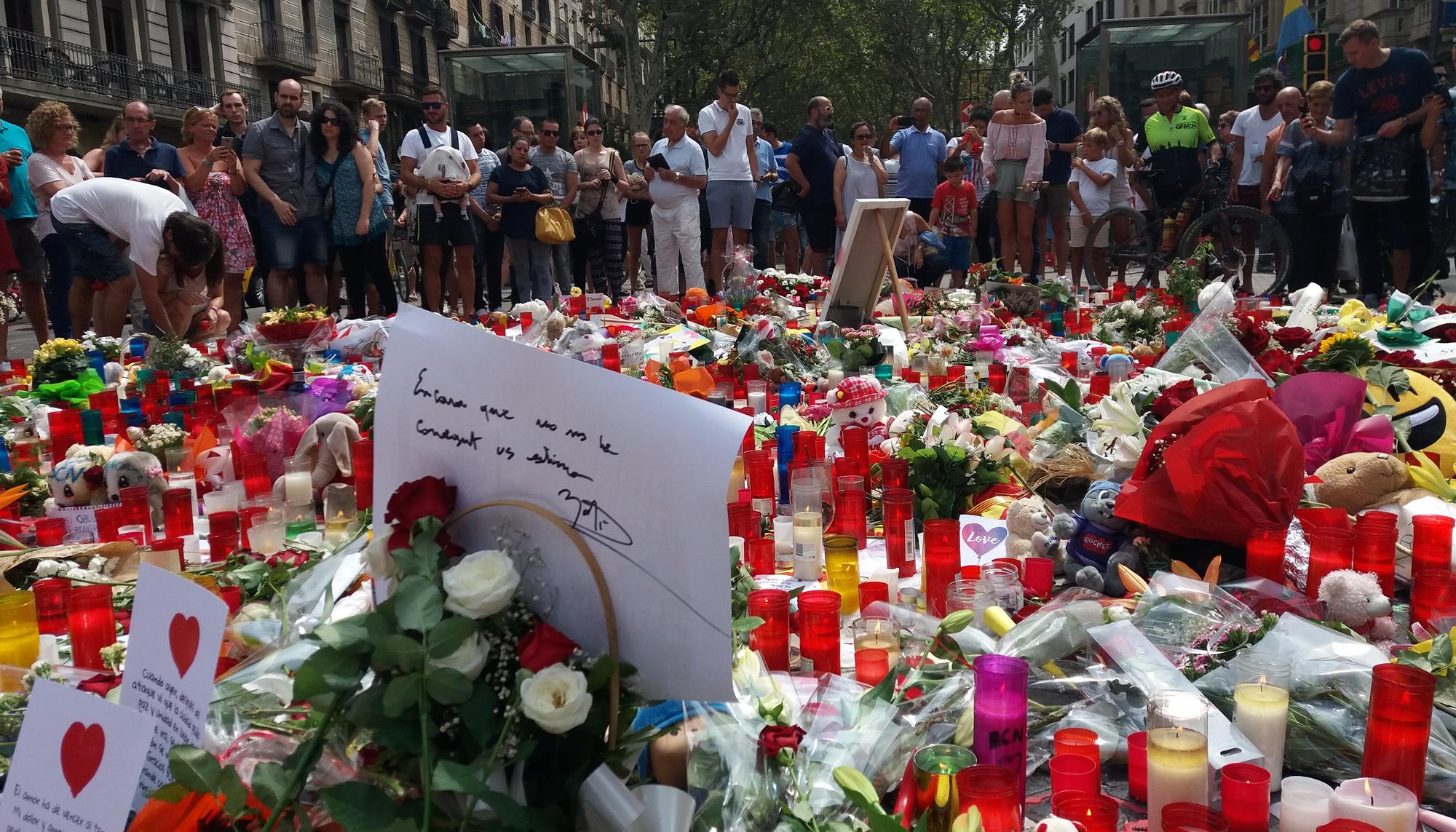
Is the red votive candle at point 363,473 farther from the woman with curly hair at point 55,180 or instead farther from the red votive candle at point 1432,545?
the woman with curly hair at point 55,180

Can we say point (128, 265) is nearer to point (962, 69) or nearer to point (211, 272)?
point (211, 272)

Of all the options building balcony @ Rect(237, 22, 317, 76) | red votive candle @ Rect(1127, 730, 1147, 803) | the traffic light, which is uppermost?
building balcony @ Rect(237, 22, 317, 76)

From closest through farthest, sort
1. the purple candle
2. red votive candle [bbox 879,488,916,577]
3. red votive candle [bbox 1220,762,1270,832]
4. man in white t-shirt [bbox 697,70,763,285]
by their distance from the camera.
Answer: red votive candle [bbox 1220,762,1270,832] → the purple candle → red votive candle [bbox 879,488,916,577] → man in white t-shirt [bbox 697,70,763,285]

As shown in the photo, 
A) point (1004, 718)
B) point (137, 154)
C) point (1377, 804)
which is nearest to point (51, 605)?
point (1004, 718)

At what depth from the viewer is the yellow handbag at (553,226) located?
918 cm

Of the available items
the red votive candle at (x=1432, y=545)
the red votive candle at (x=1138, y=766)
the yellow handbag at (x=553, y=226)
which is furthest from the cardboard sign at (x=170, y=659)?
the yellow handbag at (x=553, y=226)

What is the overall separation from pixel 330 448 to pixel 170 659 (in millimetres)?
2338

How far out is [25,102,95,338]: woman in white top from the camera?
7.65 meters

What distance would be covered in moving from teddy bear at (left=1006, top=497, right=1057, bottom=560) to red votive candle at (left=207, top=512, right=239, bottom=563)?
2.17 m

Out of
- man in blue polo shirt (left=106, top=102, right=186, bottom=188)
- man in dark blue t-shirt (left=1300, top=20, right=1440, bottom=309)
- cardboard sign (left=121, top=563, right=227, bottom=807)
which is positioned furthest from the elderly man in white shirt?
cardboard sign (left=121, top=563, right=227, bottom=807)

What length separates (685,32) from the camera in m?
29.7

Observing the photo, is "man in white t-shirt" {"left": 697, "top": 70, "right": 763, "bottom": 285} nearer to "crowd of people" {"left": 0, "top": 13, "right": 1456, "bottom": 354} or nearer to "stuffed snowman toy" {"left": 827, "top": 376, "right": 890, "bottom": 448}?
"crowd of people" {"left": 0, "top": 13, "right": 1456, "bottom": 354}

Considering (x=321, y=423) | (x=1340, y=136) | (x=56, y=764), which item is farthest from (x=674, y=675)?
(x=1340, y=136)

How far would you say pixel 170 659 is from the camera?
1.51 metres
